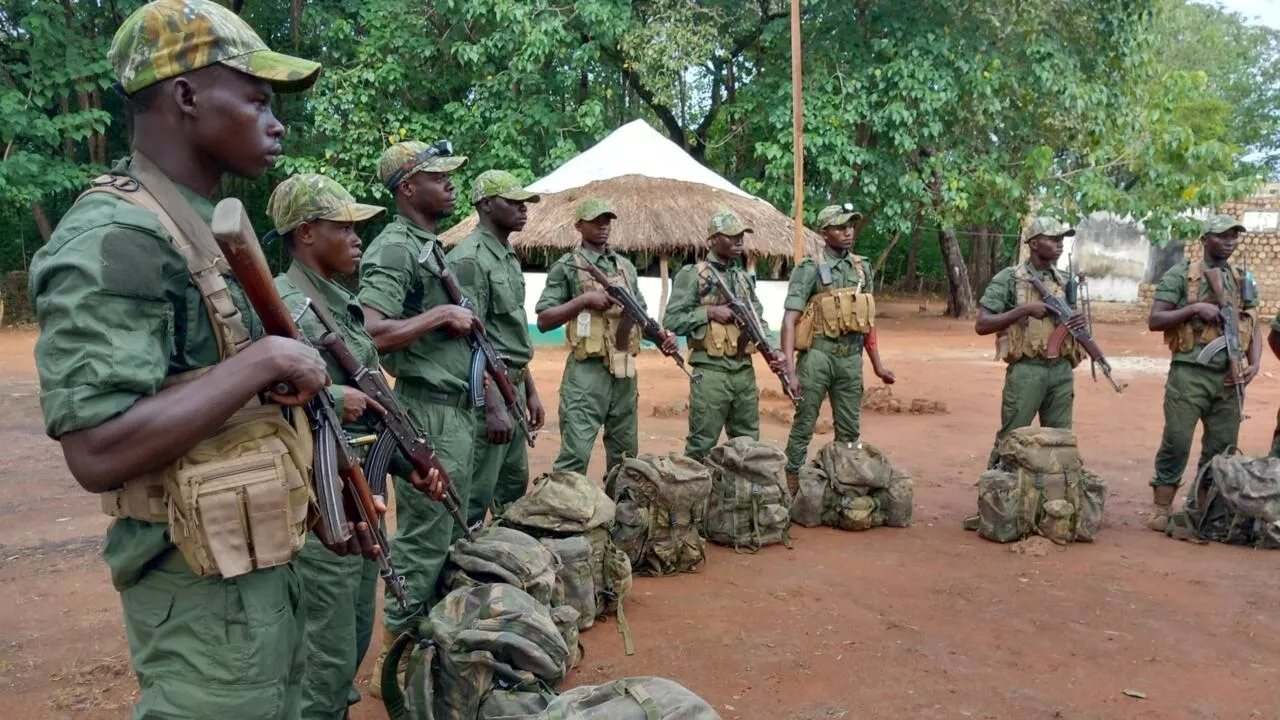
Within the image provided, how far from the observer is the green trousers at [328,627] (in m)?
2.66

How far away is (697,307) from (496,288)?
192cm

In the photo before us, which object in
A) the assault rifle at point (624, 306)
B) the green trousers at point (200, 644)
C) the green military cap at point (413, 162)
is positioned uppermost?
the green military cap at point (413, 162)

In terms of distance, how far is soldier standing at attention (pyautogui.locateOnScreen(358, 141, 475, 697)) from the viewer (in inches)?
136

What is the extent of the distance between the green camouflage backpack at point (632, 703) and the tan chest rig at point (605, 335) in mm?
2902

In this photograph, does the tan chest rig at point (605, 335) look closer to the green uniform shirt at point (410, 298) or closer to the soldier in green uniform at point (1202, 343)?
the green uniform shirt at point (410, 298)

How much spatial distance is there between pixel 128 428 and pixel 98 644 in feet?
9.94

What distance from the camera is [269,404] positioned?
5.54ft

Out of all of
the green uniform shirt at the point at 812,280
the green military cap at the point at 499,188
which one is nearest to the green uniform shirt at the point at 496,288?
the green military cap at the point at 499,188

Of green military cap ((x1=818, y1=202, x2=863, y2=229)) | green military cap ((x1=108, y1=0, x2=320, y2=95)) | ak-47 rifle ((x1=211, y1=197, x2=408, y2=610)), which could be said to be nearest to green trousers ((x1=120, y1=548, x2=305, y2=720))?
ak-47 rifle ((x1=211, y1=197, x2=408, y2=610))

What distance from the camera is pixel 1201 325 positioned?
5.68 m

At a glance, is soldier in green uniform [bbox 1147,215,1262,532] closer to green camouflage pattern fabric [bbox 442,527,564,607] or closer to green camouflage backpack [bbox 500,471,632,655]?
green camouflage backpack [bbox 500,471,632,655]

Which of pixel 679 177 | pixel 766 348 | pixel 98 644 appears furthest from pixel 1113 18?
pixel 98 644

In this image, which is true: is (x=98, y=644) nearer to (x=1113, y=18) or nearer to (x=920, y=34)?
(x=920, y=34)

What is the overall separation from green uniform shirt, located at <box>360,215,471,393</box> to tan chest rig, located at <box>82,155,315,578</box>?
1917 millimetres
